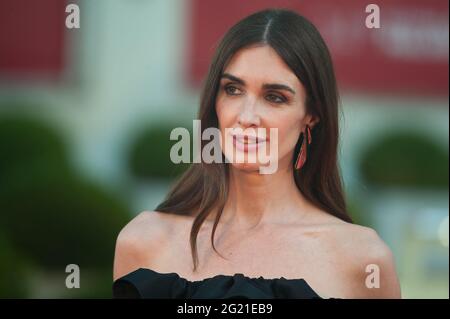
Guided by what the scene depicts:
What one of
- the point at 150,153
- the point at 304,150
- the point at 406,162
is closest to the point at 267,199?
the point at 304,150

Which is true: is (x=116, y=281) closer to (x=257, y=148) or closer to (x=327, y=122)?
→ (x=257, y=148)

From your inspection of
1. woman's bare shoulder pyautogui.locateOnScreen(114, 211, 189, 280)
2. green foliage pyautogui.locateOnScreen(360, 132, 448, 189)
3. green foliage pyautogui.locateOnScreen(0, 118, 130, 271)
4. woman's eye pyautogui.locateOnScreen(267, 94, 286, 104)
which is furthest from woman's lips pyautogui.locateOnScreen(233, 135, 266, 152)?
green foliage pyautogui.locateOnScreen(360, 132, 448, 189)

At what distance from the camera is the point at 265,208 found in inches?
88.7

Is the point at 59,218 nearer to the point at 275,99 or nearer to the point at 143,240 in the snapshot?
the point at 143,240

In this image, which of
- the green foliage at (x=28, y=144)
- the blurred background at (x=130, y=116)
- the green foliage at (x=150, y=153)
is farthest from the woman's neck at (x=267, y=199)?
the green foliage at (x=28, y=144)

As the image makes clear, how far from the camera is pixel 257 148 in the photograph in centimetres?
218

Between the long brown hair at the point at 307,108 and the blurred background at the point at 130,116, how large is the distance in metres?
0.18

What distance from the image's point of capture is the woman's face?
212cm

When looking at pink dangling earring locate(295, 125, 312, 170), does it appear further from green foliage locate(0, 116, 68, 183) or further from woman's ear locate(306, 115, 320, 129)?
green foliage locate(0, 116, 68, 183)

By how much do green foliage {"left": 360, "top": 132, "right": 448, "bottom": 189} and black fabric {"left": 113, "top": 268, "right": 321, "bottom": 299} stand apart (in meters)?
Result: 1.84

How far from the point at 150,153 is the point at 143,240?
110 cm

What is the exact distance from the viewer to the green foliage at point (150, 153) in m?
3.26
